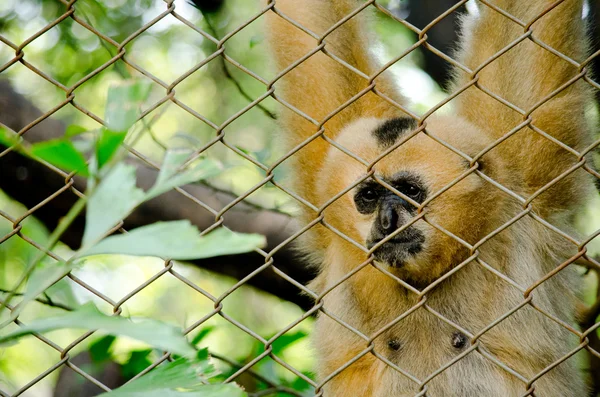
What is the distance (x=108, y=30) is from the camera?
26.8 feet

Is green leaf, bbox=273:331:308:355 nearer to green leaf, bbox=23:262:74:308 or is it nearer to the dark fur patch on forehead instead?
the dark fur patch on forehead

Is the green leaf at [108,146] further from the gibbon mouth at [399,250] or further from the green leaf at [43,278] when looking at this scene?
the gibbon mouth at [399,250]

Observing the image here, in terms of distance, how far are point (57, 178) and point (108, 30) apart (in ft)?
7.74

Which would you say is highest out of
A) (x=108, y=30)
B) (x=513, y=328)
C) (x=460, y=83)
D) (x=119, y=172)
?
(x=119, y=172)

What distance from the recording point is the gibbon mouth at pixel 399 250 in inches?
173

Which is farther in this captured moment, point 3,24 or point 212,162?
point 3,24

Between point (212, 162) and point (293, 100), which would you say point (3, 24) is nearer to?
point (293, 100)

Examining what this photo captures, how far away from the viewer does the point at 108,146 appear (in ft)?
5.74

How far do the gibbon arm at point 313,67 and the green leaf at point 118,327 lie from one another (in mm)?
3276

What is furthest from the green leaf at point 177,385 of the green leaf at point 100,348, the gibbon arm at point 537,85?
the green leaf at point 100,348

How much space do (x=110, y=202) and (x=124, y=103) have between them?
0.31 metres

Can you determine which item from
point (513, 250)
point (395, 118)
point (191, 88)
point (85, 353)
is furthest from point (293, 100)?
point (191, 88)

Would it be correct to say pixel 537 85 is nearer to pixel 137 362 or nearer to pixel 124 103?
pixel 124 103

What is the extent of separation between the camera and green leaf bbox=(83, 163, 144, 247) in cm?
164
